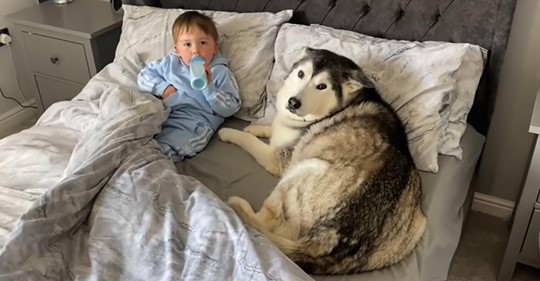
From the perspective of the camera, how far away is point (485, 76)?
6.51ft

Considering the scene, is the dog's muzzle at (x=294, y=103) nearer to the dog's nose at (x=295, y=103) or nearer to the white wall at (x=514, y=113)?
the dog's nose at (x=295, y=103)

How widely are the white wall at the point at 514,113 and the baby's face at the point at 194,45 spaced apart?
1129 millimetres

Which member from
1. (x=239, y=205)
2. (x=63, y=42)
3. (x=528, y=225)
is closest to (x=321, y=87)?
(x=239, y=205)

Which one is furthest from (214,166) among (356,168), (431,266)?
(431,266)

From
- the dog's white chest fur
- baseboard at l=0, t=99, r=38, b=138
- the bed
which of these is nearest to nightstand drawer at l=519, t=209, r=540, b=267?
the bed

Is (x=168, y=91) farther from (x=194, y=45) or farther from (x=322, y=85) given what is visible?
(x=322, y=85)

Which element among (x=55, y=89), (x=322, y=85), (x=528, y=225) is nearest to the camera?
(x=322, y=85)

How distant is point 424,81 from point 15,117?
90.8 inches

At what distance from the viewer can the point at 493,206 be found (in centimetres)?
242

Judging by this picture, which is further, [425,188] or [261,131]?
[261,131]

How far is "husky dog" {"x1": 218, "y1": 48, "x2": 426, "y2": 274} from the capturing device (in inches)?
57.9

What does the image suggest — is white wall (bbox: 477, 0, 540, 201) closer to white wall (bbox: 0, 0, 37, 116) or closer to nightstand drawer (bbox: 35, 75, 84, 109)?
nightstand drawer (bbox: 35, 75, 84, 109)

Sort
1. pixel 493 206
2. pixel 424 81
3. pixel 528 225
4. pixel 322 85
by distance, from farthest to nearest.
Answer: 1. pixel 493 206
2. pixel 528 225
3. pixel 424 81
4. pixel 322 85

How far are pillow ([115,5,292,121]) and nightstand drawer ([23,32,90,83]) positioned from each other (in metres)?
0.39
